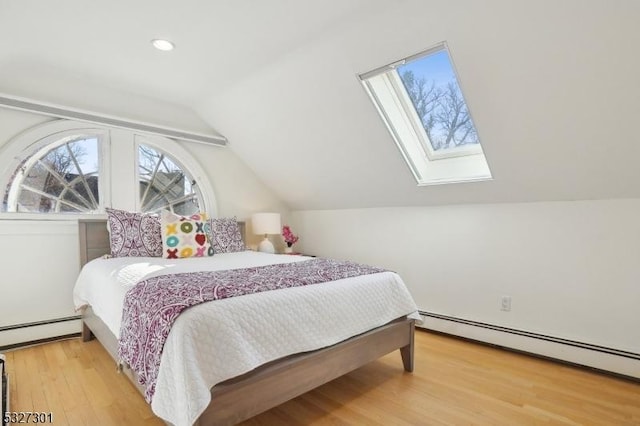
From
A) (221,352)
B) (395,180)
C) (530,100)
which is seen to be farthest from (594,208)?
(221,352)

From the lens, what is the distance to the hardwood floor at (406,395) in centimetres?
176

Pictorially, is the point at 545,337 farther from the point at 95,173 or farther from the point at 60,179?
the point at 60,179

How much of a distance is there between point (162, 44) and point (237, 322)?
194 centimetres

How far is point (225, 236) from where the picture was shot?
3.37m

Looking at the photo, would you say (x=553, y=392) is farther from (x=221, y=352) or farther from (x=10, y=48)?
(x=10, y=48)

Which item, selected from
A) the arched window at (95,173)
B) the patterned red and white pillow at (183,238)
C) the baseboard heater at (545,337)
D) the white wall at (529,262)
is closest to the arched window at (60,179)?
the arched window at (95,173)

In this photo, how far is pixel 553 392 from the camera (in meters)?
2.00

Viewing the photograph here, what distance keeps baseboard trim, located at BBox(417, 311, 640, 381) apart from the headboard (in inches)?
112

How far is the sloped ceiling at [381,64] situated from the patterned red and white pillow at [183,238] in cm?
117

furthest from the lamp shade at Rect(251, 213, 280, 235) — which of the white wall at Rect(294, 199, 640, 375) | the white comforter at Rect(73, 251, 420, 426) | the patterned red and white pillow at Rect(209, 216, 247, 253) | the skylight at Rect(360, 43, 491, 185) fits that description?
the skylight at Rect(360, 43, 491, 185)

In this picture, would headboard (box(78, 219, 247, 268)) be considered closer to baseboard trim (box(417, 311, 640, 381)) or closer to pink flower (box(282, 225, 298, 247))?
pink flower (box(282, 225, 298, 247))

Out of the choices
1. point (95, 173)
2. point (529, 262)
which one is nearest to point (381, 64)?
point (529, 262)

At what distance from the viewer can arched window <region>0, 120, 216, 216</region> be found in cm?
276

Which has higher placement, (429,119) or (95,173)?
(429,119)
